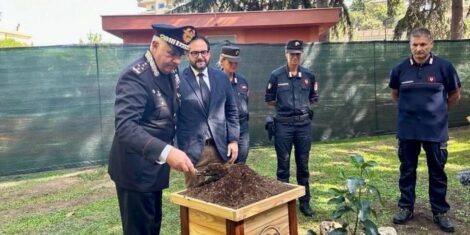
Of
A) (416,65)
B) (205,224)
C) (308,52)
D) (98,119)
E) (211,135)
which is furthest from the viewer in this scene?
(308,52)

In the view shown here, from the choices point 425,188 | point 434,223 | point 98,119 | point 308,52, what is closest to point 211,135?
point 434,223

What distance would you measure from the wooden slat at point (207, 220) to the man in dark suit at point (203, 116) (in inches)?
31.1

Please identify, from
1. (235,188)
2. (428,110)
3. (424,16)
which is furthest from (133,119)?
(424,16)

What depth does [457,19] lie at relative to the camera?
32.3 feet

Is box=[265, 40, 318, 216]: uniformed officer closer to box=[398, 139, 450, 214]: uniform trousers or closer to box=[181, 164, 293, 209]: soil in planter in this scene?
box=[398, 139, 450, 214]: uniform trousers

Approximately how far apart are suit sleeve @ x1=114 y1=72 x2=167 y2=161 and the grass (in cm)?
173

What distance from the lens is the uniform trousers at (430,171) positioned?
3.31m

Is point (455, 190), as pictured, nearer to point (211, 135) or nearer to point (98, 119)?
point (211, 135)

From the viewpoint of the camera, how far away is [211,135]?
2.81m

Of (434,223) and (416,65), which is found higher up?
(416,65)

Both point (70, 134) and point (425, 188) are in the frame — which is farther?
point (70, 134)

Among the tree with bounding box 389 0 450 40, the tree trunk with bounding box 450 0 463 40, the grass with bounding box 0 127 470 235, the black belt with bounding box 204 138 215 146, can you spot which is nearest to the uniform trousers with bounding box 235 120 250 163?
the grass with bounding box 0 127 470 235

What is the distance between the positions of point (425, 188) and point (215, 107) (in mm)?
2804

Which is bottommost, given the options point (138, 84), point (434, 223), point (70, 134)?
point (434, 223)
